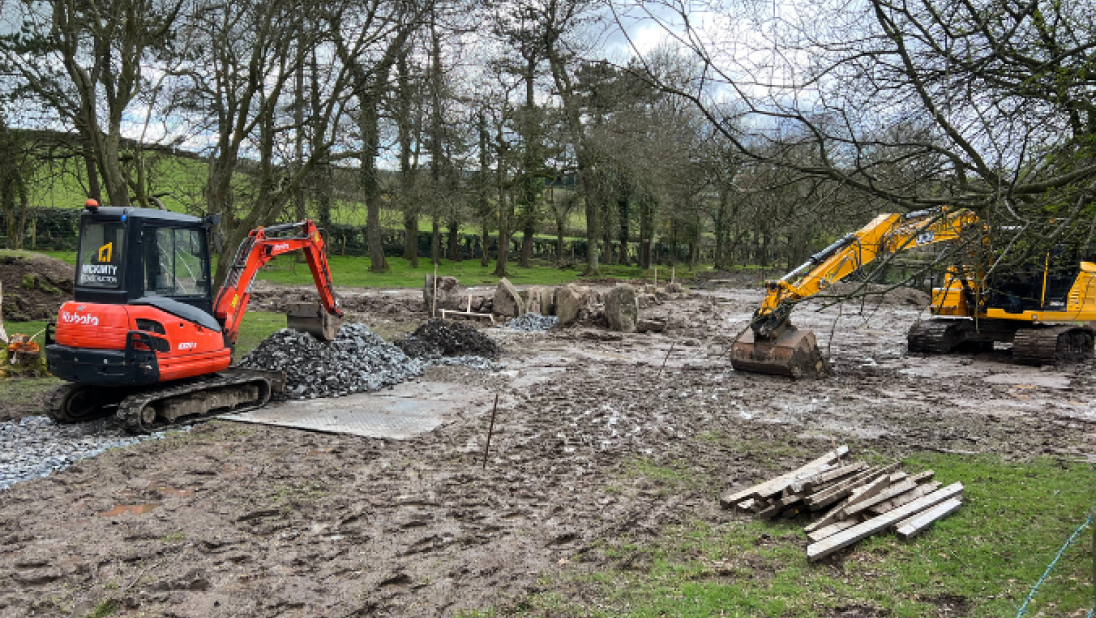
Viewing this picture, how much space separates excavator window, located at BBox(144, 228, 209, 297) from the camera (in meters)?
7.96

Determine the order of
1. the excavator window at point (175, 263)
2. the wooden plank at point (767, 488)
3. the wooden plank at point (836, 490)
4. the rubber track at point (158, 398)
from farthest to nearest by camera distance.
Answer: the excavator window at point (175, 263) < the rubber track at point (158, 398) < the wooden plank at point (767, 488) < the wooden plank at point (836, 490)

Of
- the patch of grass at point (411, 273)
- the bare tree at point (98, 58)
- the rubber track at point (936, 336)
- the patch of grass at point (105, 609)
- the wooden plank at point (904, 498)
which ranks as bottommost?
the patch of grass at point (105, 609)

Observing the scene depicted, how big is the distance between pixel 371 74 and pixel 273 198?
8.89ft

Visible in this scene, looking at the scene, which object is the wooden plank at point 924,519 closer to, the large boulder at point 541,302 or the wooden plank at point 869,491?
the wooden plank at point 869,491

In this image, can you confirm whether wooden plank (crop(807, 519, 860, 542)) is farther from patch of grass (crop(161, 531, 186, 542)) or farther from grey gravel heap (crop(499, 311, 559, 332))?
grey gravel heap (crop(499, 311, 559, 332))

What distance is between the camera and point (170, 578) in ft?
14.6

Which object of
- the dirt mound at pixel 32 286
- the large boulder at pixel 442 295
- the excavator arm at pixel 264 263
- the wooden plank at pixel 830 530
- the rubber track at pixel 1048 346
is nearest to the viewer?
the wooden plank at pixel 830 530

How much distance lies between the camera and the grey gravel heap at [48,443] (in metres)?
6.52

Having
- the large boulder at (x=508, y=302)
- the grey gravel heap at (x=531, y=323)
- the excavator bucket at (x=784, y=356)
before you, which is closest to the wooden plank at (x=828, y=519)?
the excavator bucket at (x=784, y=356)

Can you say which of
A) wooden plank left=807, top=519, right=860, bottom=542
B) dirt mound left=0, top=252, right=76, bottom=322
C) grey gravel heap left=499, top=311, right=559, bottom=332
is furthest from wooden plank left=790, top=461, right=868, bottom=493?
dirt mound left=0, top=252, right=76, bottom=322

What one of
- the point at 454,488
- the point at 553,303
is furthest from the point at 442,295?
the point at 454,488

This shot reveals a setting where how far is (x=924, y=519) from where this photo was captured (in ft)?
16.7

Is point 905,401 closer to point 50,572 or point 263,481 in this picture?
point 263,481

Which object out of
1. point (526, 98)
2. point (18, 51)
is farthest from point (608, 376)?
point (526, 98)
